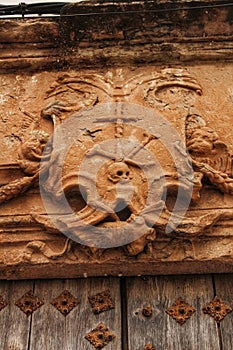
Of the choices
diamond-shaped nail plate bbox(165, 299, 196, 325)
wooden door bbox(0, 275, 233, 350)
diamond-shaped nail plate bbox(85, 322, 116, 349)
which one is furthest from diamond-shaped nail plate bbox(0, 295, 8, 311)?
diamond-shaped nail plate bbox(165, 299, 196, 325)

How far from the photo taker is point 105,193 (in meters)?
1.96

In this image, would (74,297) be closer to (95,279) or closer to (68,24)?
(95,279)

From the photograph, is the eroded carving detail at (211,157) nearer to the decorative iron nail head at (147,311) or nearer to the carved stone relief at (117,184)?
the carved stone relief at (117,184)

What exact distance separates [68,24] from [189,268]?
47.8 inches

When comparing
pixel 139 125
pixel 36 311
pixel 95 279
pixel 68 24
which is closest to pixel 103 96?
pixel 139 125

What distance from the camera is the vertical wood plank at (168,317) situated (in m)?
1.86

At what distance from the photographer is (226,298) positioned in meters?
1.95

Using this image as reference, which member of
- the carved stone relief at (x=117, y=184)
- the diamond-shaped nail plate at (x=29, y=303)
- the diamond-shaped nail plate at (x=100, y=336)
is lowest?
the diamond-shaped nail plate at (x=100, y=336)

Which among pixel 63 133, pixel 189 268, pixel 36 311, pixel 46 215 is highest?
pixel 63 133

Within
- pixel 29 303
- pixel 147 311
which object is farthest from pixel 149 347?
pixel 29 303

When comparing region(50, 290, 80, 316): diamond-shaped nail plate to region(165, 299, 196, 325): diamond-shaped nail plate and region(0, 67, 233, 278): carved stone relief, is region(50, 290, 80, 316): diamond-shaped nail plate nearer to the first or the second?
region(0, 67, 233, 278): carved stone relief

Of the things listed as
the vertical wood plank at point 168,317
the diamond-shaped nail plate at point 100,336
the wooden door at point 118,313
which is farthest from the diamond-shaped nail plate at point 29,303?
the vertical wood plank at point 168,317

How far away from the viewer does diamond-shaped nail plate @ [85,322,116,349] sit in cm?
187

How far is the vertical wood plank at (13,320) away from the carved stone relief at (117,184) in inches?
2.2
